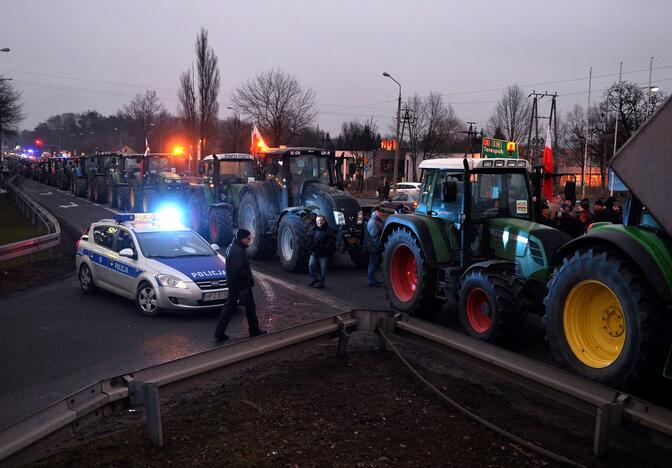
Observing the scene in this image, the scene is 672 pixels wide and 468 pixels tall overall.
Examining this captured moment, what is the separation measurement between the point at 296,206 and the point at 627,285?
10.8 m

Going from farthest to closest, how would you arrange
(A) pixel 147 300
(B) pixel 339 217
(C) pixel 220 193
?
1. (C) pixel 220 193
2. (B) pixel 339 217
3. (A) pixel 147 300

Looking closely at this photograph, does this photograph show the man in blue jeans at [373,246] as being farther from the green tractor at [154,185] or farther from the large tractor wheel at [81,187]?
the large tractor wheel at [81,187]

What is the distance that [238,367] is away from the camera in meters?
6.26

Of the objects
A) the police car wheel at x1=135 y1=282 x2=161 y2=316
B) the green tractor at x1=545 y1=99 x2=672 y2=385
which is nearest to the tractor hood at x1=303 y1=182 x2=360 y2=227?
the police car wheel at x1=135 y1=282 x2=161 y2=316

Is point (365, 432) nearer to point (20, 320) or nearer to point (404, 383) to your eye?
point (404, 383)

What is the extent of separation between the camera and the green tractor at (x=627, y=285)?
5.77 meters

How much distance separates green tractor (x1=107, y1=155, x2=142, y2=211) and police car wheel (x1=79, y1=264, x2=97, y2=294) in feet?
60.3

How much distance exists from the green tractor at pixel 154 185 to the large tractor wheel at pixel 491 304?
17.8 metres

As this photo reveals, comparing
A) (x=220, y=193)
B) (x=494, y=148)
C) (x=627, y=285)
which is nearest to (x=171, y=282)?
(x=627, y=285)

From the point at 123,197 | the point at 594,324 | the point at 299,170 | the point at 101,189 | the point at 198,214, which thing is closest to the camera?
the point at 594,324

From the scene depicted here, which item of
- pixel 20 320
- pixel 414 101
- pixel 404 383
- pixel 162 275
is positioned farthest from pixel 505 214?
pixel 414 101

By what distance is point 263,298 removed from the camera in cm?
1236

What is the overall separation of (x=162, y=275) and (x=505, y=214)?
5.58 m

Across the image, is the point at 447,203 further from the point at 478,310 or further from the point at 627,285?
the point at 627,285
